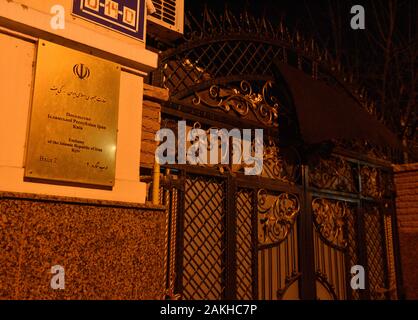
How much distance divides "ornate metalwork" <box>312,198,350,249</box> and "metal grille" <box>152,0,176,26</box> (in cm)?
299

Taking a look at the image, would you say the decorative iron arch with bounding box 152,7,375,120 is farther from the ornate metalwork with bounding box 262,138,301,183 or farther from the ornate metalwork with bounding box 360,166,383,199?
the ornate metalwork with bounding box 360,166,383,199

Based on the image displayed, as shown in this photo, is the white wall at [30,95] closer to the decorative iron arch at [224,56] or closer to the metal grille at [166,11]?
the metal grille at [166,11]

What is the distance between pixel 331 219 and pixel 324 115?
4.95 ft

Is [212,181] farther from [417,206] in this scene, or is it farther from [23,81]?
[417,206]

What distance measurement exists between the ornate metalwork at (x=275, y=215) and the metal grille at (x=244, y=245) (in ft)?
0.57

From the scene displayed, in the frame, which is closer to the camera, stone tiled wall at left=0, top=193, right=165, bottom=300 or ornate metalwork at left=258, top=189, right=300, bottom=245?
stone tiled wall at left=0, top=193, right=165, bottom=300

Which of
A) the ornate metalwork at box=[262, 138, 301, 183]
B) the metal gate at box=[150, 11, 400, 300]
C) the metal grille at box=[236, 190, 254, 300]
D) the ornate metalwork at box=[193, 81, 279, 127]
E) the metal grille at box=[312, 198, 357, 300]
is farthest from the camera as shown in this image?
the metal grille at box=[312, 198, 357, 300]

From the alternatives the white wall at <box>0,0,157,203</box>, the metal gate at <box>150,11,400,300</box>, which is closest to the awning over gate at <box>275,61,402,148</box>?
the metal gate at <box>150,11,400,300</box>

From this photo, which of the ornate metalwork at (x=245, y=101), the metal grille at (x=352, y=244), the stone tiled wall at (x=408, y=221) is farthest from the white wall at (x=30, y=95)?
the stone tiled wall at (x=408, y=221)

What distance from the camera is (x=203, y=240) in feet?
13.9

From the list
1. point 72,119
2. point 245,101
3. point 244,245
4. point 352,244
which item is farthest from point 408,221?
point 72,119

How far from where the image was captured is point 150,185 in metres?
3.81

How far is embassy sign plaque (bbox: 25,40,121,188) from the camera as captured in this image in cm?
273

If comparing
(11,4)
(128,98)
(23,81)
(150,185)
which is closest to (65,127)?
(23,81)
